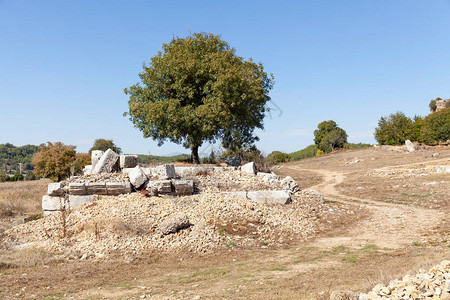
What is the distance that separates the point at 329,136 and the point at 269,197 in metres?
54.9

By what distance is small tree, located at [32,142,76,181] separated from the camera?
2727 centimetres

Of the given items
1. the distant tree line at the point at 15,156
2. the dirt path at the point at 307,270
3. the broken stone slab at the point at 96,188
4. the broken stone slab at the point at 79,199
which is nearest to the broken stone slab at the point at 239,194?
the dirt path at the point at 307,270

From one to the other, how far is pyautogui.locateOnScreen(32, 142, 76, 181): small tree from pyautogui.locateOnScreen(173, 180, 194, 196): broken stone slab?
17221 millimetres

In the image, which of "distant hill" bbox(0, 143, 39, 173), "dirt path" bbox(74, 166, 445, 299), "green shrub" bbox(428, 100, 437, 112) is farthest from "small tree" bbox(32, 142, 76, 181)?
"green shrub" bbox(428, 100, 437, 112)

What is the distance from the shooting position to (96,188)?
13.7 meters

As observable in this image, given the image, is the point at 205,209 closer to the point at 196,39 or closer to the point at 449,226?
the point at 449,226

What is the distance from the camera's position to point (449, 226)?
11.4 meters

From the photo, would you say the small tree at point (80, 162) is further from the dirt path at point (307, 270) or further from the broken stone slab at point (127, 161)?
the dirt path at point (307, 270)

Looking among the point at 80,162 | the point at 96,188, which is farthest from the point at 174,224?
the point at 80,162

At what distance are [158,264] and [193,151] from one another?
13.2 m

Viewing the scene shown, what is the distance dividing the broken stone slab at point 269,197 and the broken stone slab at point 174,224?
407cm

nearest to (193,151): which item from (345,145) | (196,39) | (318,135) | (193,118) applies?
(193,118)

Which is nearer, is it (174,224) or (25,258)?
(25,258)

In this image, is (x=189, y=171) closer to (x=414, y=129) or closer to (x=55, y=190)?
(x=55, y=190)
